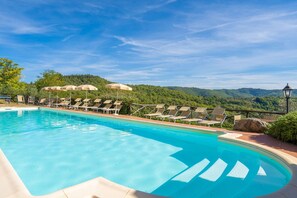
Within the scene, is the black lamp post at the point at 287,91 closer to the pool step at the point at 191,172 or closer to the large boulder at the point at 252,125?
the large boulder at the point at 252,125

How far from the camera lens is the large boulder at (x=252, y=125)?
7.33 metres

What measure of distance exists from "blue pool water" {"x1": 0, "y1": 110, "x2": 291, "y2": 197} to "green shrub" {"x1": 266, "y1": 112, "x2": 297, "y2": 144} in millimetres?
1152

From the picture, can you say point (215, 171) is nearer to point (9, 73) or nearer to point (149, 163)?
point (149, 163)

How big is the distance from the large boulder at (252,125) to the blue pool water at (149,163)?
1.24 m

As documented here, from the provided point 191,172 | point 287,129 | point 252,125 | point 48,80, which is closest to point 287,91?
point 252,125

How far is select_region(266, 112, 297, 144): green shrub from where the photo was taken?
5.67 meters

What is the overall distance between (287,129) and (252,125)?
1658mm

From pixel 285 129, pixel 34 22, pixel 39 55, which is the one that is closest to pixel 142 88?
pixel 39 55

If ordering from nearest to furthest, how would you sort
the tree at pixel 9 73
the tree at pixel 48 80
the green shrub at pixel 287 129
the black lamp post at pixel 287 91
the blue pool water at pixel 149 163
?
the blue pool water at pixel 149 163, the green shrub at pixel 287 129, the black lamp post at pixel 287 91, the tree at pixel 9 73, the tree at pixel 48 80

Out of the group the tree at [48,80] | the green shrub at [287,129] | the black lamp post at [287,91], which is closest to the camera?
the green shrub at [287,129]

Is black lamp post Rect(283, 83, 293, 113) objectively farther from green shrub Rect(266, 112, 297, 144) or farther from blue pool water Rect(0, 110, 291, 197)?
blue pool water Rect(0, 110, 291, 197)

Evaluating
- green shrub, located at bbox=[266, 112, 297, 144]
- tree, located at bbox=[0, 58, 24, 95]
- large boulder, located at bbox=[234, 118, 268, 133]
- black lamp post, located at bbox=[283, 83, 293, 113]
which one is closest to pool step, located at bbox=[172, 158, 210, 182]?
green shrub, located at bbox=[266, 112, 297, 144]

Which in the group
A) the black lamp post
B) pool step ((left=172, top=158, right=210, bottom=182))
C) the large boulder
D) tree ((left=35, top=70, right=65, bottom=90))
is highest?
tree ((left=35, top=70, right=65, bottom=90))

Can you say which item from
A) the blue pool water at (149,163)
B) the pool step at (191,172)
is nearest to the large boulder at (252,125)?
the blue pool water at (149,163)
